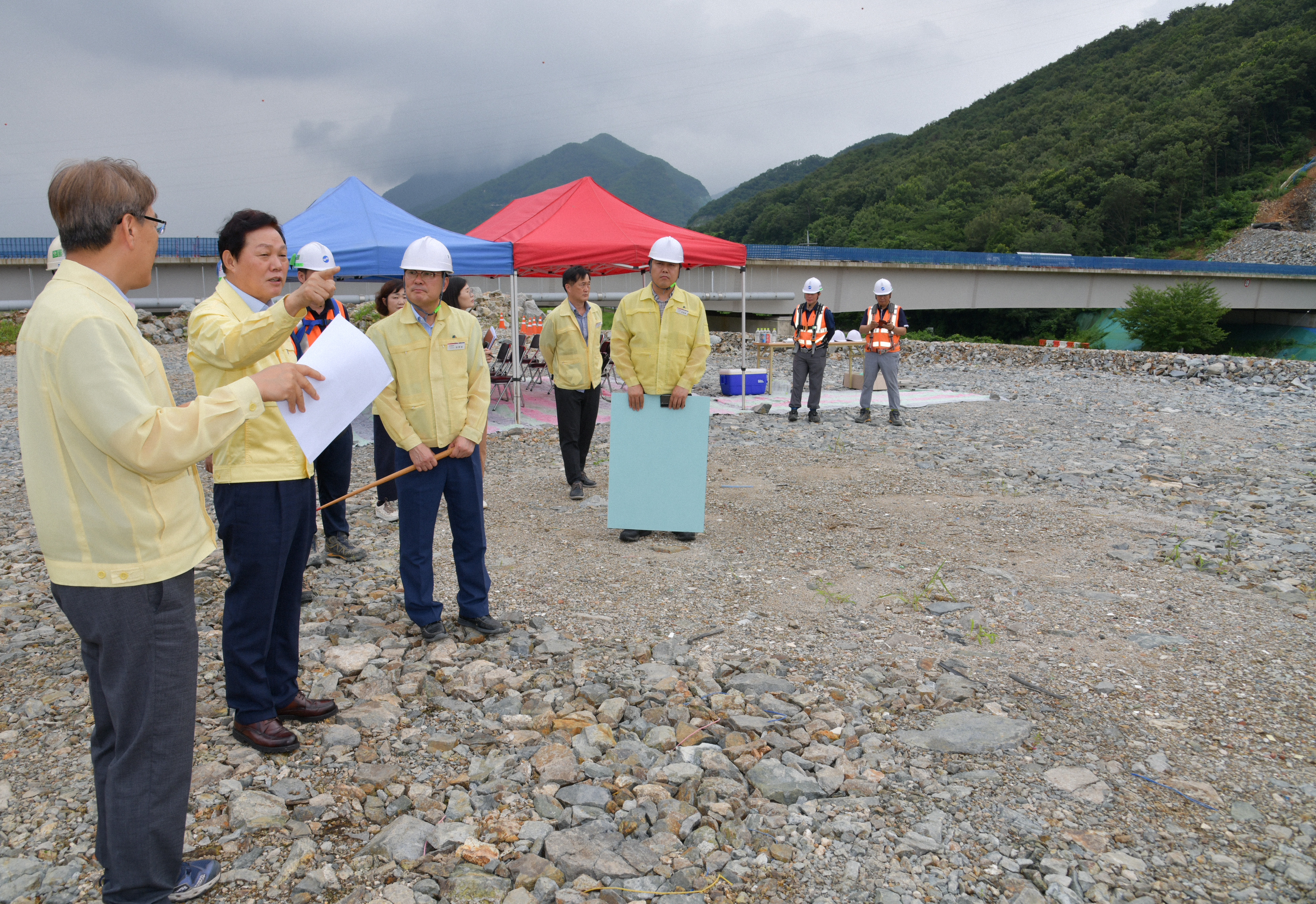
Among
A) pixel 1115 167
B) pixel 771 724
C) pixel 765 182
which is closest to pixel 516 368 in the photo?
pixel 771 724

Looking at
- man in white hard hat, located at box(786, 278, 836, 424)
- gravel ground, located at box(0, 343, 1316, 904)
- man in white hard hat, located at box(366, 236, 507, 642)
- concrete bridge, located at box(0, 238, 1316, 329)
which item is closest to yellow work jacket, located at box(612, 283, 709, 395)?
gravel ground, located at box(0, 343, 1316, 904)

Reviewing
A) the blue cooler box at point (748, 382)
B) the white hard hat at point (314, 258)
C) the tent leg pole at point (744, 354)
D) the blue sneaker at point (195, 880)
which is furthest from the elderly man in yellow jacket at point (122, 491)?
the blue cooler box at point (748, 382)

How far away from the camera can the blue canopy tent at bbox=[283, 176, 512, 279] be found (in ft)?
29.7

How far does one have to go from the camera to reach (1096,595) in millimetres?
4277

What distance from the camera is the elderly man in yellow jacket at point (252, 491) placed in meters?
2.56

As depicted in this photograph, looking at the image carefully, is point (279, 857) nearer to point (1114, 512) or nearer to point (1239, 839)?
point (1239, 839)

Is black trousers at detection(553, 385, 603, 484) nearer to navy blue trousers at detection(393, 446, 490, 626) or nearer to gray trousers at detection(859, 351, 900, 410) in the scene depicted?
navy blue trousers at detection(393, 446, 490, 626)

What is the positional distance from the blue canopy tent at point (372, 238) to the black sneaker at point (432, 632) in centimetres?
582

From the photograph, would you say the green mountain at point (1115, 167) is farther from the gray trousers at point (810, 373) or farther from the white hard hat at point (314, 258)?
the white hard hat at point (314, 258)

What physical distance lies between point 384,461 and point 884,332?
6.86 metres

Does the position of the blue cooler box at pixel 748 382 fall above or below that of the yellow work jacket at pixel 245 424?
below

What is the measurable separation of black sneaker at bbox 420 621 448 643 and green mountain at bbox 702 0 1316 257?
58450mm

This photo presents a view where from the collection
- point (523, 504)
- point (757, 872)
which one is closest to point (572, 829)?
point (757, 872)

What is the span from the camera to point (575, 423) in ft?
22.5
